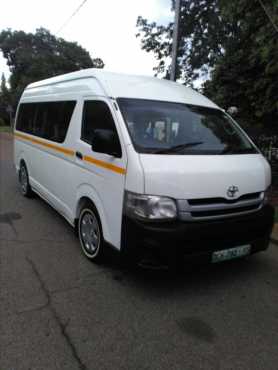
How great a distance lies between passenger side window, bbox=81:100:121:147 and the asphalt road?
1581 mm

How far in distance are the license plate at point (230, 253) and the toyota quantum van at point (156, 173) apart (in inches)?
0.5

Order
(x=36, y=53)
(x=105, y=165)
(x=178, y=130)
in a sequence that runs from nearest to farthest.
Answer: (x=105, y=165), (x=178, y=130), (x=36, y=53)

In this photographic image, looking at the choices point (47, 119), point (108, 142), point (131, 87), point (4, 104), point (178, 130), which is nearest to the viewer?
point (108, 142)

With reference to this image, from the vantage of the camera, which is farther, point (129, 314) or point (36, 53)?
point (36, 53)

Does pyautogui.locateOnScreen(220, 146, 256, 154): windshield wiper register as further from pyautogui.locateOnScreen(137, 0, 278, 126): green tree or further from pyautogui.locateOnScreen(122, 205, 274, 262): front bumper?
pyautogui.locateOnScreen(137, 0, 278, 126): green tree

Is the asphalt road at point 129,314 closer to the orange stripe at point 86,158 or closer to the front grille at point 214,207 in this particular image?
the front grille at point 214,207

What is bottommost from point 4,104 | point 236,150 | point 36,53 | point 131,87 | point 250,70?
point 236,150

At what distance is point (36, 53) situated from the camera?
1553 inches

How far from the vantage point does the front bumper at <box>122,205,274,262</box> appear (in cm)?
280

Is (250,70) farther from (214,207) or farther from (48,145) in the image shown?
(214,207)

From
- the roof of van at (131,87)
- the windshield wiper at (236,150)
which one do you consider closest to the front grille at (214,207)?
the windshield wiper at (236,150)

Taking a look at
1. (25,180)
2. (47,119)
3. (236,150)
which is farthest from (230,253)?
(25,180)

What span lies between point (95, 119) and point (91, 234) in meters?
1.40

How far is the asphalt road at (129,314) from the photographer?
2.34 m
